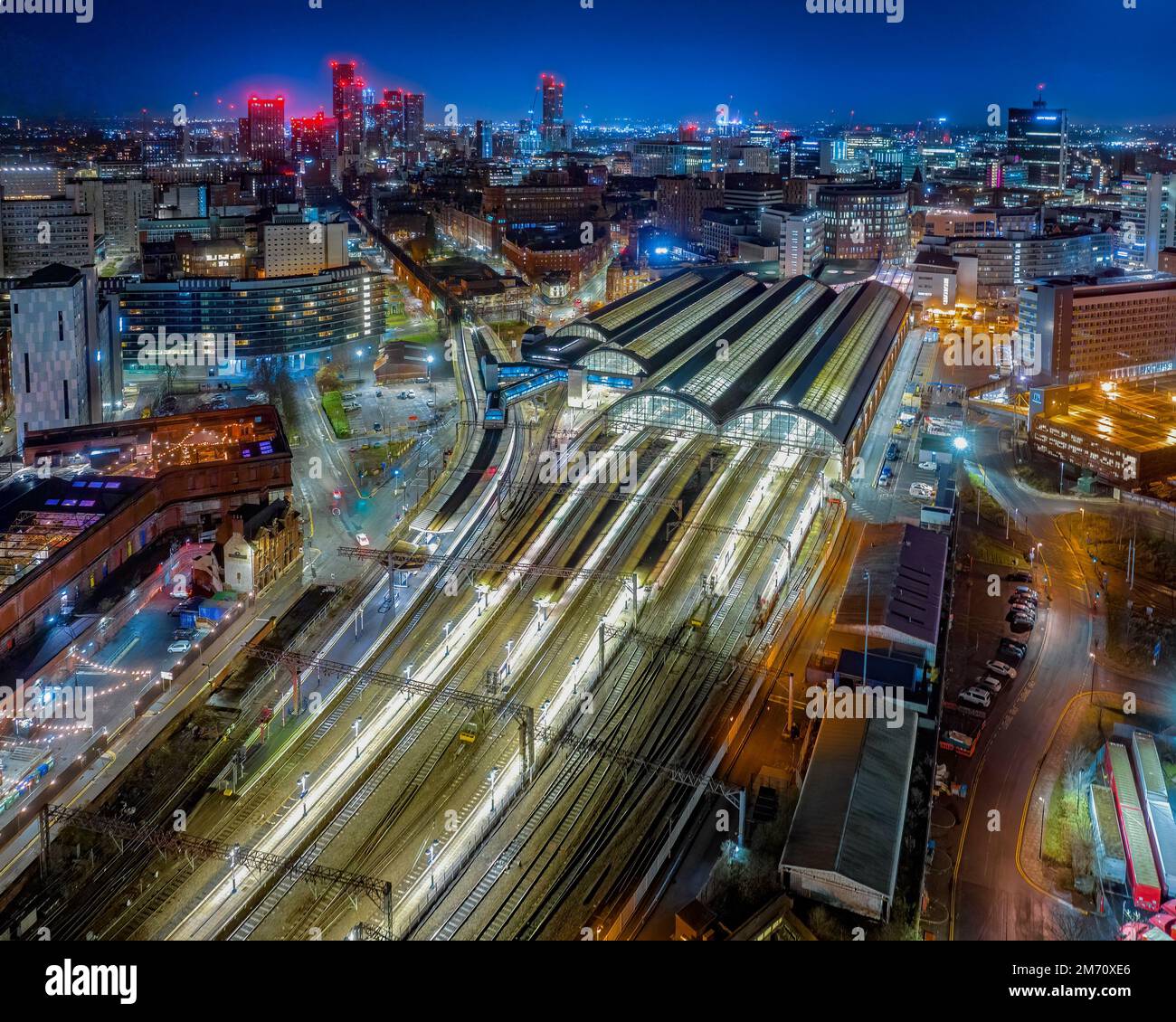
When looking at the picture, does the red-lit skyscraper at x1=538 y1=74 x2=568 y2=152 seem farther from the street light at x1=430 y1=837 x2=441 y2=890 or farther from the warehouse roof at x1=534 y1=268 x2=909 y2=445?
the street light at x1=430 y1=837 x2=441 y2=890

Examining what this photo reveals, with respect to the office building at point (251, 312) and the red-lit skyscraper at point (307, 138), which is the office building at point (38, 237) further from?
the red-lit skyscraper at point (307, 138)

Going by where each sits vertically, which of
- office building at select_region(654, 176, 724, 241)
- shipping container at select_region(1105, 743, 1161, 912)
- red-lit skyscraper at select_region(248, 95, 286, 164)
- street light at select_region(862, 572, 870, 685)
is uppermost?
red-lit skyscraper at select_region(248, 95, 286, 164)

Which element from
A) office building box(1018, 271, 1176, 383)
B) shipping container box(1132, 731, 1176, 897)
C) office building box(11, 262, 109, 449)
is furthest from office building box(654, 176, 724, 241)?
shipping container box(1132, 731, 1176, 897)

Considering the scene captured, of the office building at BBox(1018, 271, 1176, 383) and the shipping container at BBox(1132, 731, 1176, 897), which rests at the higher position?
the office building at BBox(1018, 271, 1176, 383)

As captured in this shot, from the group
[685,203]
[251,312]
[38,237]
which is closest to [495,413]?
[251,312]

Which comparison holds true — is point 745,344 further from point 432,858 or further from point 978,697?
point 432,858

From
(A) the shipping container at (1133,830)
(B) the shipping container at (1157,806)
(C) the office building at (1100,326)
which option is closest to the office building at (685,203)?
(C) the office building at (1100,326)
